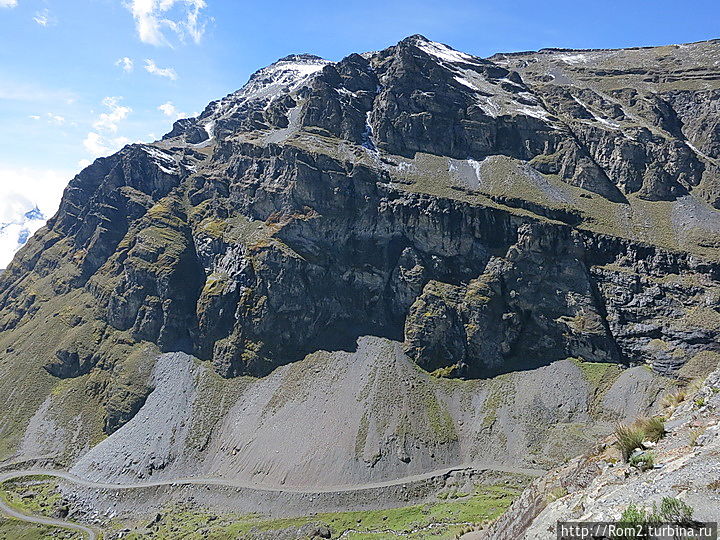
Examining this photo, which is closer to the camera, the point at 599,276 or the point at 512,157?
the point at 599,276

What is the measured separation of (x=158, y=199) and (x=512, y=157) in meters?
133

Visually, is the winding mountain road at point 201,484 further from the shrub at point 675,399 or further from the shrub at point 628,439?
the shrub at point 628,439

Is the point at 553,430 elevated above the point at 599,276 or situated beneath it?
situated beneath

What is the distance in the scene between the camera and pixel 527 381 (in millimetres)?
97000

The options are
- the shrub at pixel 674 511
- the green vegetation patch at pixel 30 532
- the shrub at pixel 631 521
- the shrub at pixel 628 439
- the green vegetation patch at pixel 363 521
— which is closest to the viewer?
the shrub at pixel 674 511

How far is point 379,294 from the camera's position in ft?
395

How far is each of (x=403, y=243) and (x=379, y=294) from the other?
1712cm

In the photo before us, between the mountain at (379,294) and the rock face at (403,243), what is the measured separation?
694mm

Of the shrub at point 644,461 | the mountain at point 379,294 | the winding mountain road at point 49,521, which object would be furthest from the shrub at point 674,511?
the winding mountain road at point 49,521

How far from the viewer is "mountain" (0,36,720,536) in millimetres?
89688

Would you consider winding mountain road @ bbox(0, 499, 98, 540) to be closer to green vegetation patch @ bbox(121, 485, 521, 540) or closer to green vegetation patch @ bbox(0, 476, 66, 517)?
green vegetation patch @ bbox(0, 476, 66, 517)

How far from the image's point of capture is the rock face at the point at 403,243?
105 metres

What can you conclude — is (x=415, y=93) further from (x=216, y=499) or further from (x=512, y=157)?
(x=216, y=499)

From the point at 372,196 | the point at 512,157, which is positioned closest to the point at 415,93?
the point at 512,157
